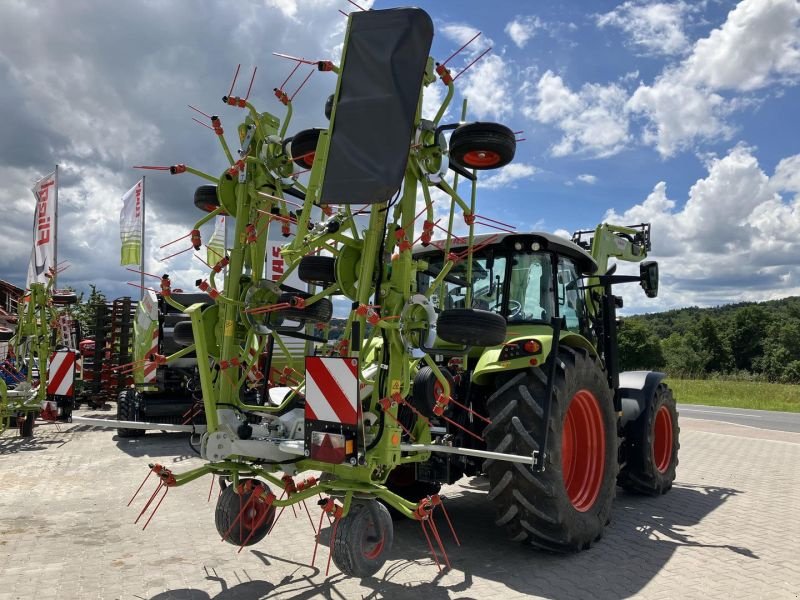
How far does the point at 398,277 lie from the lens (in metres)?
3.59

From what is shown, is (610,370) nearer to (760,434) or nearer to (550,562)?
(550,562)

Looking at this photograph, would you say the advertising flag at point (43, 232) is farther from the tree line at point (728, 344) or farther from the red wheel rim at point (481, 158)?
the tree line at point (728, 344)

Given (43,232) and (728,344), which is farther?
(728,344)

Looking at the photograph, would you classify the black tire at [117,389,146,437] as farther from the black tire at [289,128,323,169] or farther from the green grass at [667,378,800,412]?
the green grass at [667,378,800,412]

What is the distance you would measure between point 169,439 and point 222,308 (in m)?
7.20

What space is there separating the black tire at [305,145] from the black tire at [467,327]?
54.0 inches

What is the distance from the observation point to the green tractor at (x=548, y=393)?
4008mm

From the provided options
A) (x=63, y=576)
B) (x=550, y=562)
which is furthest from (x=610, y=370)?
(x=63, y=576)

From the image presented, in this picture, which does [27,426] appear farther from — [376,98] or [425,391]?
[376,98]

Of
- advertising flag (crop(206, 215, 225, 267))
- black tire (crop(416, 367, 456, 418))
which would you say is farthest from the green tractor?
advertising flag (crop(206, 215, 225, 267))

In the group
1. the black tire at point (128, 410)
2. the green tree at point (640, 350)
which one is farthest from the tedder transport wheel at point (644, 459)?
the green tree at point (640, 350)

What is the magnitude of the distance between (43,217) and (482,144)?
12282 mm

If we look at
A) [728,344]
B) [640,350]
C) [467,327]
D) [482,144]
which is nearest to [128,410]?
[467,327]

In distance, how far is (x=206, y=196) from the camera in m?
4.39
